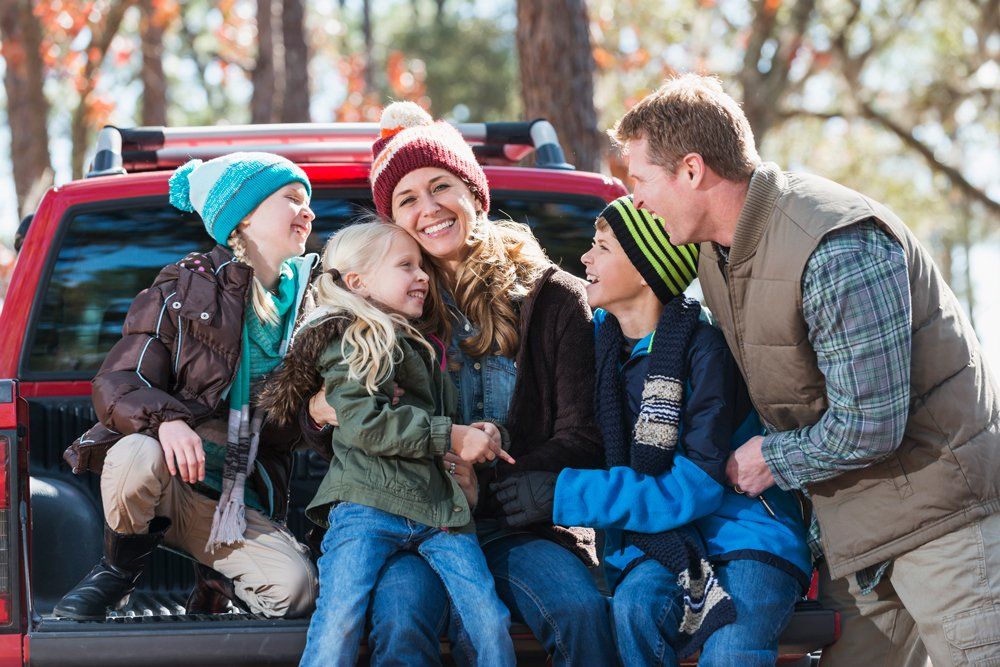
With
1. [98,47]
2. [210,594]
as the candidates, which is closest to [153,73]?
[98,47]

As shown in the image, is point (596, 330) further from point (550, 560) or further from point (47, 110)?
point (47, 110)

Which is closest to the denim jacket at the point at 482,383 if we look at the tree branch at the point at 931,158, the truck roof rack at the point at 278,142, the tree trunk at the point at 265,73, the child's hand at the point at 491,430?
the child's hand at the point at 491,430

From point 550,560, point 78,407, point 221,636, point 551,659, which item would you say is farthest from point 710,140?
point 78,407

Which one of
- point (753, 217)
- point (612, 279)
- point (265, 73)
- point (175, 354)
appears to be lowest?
point (175, 354)

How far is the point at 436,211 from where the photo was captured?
3.56m

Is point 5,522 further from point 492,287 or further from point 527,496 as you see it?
point 492,287

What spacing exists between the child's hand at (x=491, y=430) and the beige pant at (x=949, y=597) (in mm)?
1015

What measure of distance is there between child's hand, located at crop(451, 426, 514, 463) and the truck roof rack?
1815 mm

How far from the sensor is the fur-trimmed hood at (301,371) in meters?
3.23

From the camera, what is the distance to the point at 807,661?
11.1 ft

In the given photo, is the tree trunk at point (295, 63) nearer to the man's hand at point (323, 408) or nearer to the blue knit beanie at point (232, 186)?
the blue knit beanie at point (232, 186)

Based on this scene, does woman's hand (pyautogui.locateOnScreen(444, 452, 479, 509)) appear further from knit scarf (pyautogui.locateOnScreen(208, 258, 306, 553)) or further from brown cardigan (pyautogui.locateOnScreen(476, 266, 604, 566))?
knit scarf (pyautogui.locateOnScreen(208, 258, 306, 553))

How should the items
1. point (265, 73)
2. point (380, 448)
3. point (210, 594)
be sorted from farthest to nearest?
point (265, 73), point (210, 594), point (380, 448)

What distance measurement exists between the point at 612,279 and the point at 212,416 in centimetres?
125
